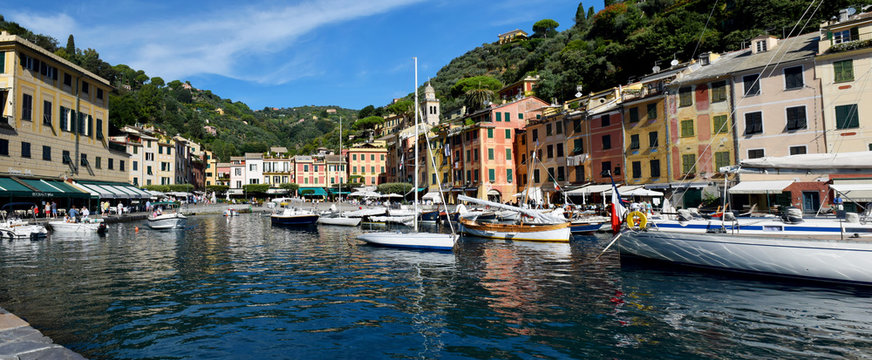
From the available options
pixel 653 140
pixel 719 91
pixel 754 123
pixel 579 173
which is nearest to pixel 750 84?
pixel 719 91

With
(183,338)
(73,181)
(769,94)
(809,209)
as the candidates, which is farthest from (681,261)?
(73,181)

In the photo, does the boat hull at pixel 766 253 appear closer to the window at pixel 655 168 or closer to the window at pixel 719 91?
the window at pixel 719 91

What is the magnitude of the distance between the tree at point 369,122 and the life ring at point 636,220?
11240 centimetres

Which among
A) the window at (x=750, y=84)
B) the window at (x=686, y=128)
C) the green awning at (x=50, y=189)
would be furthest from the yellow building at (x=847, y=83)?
the green awning at (x=50, y=189)

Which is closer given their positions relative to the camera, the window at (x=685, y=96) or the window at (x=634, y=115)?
the window at (x=685, y=96)

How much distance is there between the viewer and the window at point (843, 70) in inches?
1214

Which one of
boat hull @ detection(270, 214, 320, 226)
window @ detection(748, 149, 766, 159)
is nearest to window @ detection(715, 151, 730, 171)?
window @ detection(748, 149, 766, 159)

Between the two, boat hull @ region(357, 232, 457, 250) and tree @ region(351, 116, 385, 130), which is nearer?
boat hull @ region(357, 232, 457, 250)

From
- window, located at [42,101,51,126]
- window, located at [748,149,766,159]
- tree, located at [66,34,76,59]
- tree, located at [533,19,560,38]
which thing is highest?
tree, located at [533,19,560,38]

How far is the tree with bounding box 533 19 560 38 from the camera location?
478 feet

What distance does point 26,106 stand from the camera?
3838 centimetres

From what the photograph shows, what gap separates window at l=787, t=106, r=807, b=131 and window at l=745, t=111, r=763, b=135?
168 cm

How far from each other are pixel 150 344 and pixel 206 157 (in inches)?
4650

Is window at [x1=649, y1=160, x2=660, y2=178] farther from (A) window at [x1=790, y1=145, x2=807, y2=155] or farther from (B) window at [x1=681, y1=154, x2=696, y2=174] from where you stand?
(A) window at [x1=790, y1=145, x2=807, y2=155]
